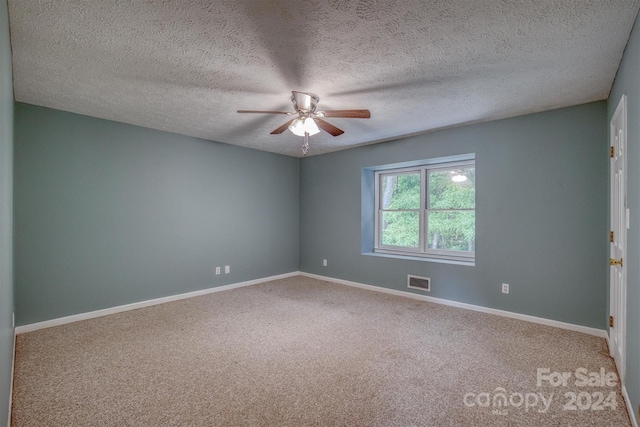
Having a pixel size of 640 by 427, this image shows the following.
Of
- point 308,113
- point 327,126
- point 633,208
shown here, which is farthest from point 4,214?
point 633,208

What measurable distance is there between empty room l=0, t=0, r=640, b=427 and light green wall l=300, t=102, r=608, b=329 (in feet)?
0.08

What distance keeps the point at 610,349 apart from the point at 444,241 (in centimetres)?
215

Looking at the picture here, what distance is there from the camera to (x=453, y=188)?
179 inches

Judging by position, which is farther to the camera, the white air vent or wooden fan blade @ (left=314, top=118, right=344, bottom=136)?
the white air vent

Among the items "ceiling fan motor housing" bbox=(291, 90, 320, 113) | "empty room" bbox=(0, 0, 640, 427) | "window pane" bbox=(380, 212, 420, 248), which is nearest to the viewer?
"empty room" bbox=(0, 0, 640, 427)

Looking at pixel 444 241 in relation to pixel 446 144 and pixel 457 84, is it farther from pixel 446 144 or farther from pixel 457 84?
pixel 457 84

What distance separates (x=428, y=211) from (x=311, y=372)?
3.19m

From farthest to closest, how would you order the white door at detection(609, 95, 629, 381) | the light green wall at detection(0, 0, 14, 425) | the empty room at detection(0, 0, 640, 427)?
the white door at detection(609, 95, 629, 381), the empty room at detection(0, 0, 640, 427), the light green wall at detection(0, 0, 14, 425)


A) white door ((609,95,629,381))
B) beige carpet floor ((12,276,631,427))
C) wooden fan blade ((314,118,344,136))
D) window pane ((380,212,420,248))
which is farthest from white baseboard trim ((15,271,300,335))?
white door ((609,95,629,381))

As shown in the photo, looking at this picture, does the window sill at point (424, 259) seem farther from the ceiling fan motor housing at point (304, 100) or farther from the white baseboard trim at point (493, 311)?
the ceiling fan motor housing at point (304, 100)

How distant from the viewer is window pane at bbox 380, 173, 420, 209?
16.4 feet

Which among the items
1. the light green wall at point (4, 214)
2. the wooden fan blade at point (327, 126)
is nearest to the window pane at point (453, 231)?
the wooden fan blade at point (327, 126)

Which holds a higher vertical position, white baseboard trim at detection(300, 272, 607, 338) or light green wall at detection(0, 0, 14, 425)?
light green wall at detection(0, 0, 14, 425)

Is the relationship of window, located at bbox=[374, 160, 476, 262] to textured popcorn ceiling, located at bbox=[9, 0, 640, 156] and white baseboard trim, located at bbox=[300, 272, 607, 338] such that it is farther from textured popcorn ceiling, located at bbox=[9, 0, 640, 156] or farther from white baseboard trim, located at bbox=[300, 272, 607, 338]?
textured popcorn ceiling, located at bbox=[9, 0, 640, 156]
